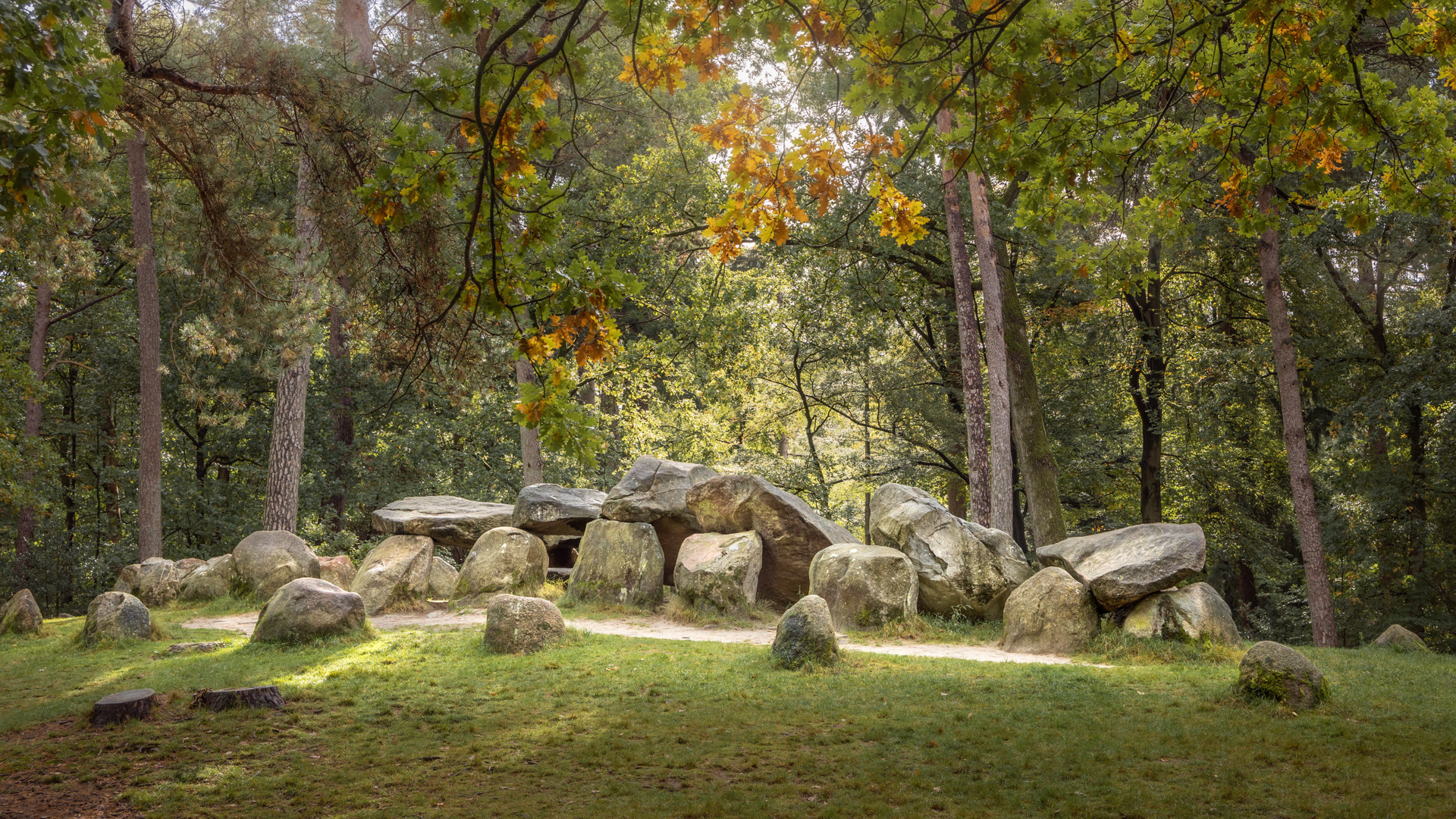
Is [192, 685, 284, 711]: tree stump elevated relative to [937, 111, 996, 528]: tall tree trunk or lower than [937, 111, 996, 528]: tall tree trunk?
lower

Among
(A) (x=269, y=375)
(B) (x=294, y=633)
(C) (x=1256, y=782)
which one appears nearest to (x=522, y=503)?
(A) (x=269, y=375)

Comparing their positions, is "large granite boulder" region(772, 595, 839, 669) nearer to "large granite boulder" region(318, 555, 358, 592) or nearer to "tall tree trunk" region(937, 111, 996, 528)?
"tall tree trunk" region(937, 111, 996, 528)

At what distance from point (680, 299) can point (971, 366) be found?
318 inches

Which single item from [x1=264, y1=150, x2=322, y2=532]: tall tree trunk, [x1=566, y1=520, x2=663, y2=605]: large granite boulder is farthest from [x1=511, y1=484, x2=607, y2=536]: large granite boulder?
[x1=264, y1=150, x2=322, y2=532]: tall tree trunk

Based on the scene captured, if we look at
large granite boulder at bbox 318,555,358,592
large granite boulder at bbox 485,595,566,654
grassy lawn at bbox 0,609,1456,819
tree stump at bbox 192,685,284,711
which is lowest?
grassy lawn at bbox 0,609,1456,819

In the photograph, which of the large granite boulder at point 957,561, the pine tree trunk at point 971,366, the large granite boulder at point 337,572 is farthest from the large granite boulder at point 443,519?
the pine tree trunk at point 971,366

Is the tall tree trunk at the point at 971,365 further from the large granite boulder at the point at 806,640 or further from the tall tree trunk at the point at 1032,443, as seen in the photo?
the large granite boulder at the point at 806,640

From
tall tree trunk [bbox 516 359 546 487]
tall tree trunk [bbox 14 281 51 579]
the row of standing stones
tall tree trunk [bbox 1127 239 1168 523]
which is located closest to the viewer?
the row of standing stones

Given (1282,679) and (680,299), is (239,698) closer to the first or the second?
(1282,679)

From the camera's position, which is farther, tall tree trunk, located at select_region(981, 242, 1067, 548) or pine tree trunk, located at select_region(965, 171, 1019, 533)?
tall tree trunk, located at select_region(981, 242, 1067, 548)

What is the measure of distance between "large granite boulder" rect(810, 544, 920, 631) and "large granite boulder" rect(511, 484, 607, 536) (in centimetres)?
439

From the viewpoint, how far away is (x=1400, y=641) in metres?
10.5

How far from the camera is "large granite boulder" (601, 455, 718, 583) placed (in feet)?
42.4

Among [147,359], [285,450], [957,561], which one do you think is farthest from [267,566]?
[957,561]
